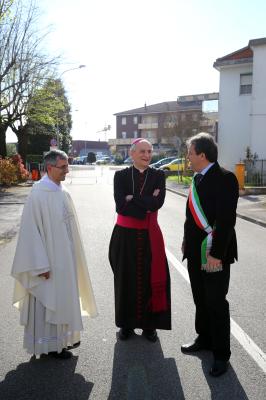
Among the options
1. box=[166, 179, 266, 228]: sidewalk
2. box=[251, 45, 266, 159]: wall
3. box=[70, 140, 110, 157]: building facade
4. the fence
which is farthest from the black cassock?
box=[70, 140, 110, 157]: building facade

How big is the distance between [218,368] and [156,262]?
3.70 feet

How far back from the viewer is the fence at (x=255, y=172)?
2406cm

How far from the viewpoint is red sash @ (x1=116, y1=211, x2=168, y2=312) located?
4305 millimetres

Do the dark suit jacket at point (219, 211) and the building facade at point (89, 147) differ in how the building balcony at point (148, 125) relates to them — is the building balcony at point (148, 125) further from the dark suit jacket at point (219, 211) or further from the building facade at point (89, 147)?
the dark suit jacket at point (219, 211)

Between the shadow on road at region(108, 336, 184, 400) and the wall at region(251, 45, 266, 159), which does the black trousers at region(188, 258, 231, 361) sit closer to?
the shadow on road at region(108, 336, 184, 400)

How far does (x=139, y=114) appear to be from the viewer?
88.4 m

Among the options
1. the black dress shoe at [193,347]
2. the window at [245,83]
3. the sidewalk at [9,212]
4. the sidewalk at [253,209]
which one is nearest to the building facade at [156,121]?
the window at [245,83]

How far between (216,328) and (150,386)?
737mm

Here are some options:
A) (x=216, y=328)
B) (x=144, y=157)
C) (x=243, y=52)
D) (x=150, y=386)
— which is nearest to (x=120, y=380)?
(x=150, y=386)

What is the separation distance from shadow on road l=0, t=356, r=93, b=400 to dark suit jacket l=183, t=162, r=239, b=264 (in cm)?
143

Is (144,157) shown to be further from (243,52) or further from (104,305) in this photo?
(243,52)

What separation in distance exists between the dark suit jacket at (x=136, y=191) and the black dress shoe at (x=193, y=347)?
1.28 m

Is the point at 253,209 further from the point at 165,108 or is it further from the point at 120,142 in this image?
the point at 120,142

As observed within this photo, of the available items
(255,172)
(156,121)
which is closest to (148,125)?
(156,121)
